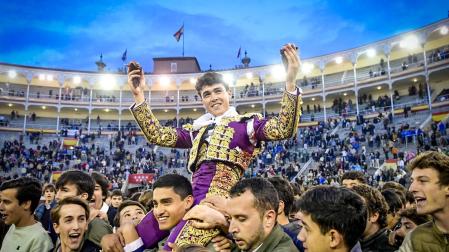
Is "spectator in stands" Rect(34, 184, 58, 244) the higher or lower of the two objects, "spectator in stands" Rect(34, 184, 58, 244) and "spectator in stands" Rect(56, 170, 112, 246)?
the lower

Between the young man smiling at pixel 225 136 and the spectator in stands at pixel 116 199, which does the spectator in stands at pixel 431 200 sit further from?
the spectator in stands at pixel 116 199

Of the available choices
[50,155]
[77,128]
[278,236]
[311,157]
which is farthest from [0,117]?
[278,236]

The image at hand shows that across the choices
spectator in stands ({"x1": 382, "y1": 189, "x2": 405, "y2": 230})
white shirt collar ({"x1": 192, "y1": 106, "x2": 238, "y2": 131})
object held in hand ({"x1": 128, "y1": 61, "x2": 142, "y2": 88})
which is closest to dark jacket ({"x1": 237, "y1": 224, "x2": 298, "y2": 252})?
white shirt collar ({"x1": 192, "y1": 106, "x2": 238, "y2": 131})

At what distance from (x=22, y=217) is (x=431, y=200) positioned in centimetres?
413

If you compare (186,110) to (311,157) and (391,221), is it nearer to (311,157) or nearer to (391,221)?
A: (311,157)

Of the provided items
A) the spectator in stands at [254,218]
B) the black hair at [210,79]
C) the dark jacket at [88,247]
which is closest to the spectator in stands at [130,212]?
the dark jacket at [88,247]

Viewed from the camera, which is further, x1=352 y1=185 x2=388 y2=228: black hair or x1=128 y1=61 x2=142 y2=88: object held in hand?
x1=352 y1=185 x2=388 y2=228: black hair

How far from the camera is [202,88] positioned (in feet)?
10.4

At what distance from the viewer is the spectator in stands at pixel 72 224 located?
3.43 metres

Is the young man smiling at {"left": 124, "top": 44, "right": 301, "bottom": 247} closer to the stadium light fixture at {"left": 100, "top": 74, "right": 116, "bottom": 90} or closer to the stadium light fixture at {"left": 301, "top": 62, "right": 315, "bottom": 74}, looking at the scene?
the stadium light fixture at {"left": 301, "top": 62, "right": 315, "bottom": 74}

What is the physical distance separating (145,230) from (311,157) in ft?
78.7

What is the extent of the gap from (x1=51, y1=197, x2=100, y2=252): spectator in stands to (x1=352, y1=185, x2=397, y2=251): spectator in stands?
267 centimetres

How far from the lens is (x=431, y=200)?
3049mm

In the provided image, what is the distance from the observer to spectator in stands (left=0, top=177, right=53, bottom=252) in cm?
381
